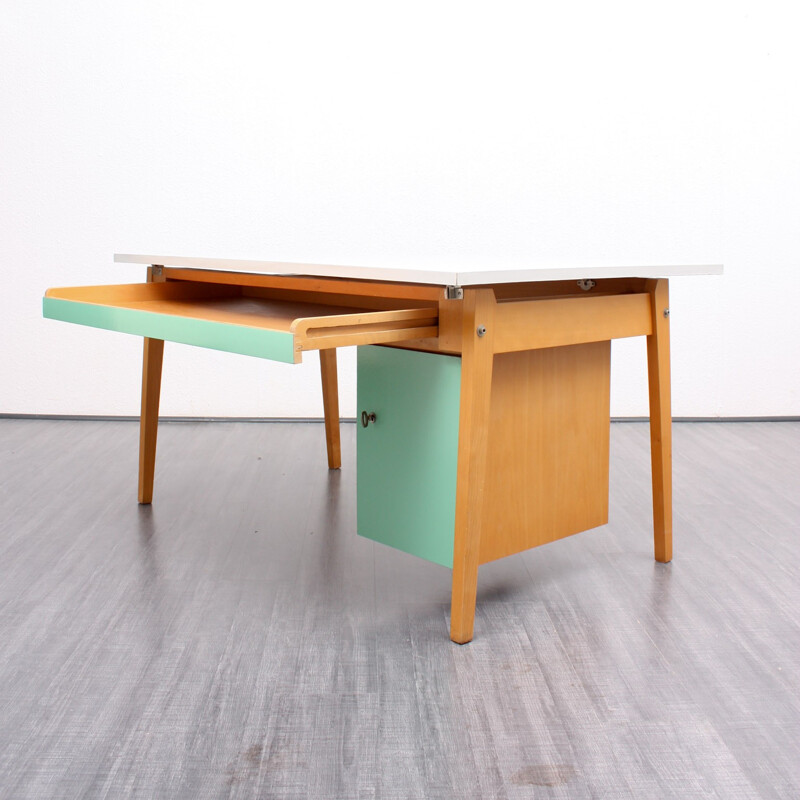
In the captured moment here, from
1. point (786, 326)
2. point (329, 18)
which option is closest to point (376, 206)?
point (329, 18)

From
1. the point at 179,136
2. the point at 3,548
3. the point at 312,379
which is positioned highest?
the point at 179,136

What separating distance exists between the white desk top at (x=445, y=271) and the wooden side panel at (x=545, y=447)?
0.18m

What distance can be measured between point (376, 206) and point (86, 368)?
1.12 meters

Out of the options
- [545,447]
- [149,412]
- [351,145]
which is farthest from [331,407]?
[351,145]

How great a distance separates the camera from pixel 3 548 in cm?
183

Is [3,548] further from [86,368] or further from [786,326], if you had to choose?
[786,326]

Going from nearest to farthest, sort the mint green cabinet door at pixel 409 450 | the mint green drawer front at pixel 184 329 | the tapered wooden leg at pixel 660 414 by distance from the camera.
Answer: the mint green drawer front at pixel 184 329 → the mint green cabinet door at pixel 409 450 → the tapered wooden leg at pixel 660 414

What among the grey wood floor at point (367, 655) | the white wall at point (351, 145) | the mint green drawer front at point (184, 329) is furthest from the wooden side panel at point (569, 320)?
the white wall at point (351, 145)

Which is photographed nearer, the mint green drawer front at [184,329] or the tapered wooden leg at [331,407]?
the mint green drawer front at [184,329]

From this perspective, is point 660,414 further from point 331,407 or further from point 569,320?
point 331,407

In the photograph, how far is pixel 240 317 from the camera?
1.61 m

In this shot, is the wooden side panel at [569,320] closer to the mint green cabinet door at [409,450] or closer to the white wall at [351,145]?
the mint green cabinet door at [409,450]

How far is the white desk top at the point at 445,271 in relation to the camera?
4.10ft

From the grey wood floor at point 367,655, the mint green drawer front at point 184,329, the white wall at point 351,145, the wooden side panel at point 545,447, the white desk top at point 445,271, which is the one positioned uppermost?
the white wall at point 351,145
